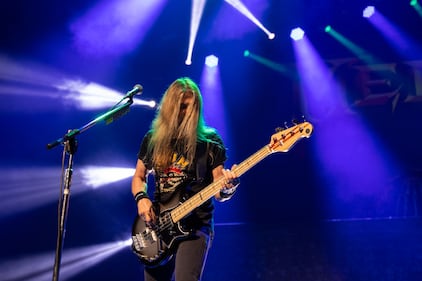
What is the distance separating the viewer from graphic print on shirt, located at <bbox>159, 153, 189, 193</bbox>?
8.21ft

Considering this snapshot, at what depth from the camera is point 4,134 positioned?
16.0 feet

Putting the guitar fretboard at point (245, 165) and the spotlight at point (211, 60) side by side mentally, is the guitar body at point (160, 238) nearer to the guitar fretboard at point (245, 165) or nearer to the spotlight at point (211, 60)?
the guitar fretboard at point (245, 165)

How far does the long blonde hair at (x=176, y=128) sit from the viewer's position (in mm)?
2570

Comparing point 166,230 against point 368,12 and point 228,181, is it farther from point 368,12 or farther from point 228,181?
point 368,12

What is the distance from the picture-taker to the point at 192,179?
2.52 metres

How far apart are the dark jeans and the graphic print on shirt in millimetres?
314

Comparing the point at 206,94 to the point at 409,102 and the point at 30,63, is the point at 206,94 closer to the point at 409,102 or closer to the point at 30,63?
the point at 30,63

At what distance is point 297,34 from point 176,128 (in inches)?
159

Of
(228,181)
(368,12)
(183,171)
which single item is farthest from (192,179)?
(368,12)

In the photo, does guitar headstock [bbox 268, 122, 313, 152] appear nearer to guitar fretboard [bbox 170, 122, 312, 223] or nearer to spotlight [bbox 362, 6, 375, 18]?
guitar fretboard [bbox 170, 122, 312, 223]

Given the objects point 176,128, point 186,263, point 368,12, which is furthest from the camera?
point 368,12

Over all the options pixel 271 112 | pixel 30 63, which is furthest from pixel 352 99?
pixel 30 63

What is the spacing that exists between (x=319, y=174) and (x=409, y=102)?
5.24 ft

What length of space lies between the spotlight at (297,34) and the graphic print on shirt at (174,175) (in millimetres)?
4173
